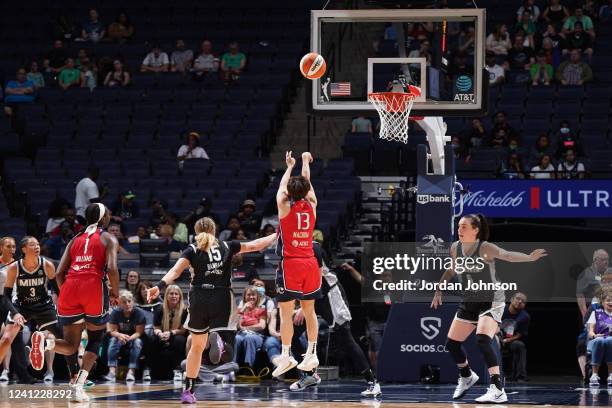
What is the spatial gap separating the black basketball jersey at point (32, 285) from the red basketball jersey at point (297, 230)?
333 cm

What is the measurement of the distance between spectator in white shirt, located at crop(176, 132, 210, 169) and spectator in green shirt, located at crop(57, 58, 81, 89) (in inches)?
142

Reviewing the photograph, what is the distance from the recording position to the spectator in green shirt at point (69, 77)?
24.2m

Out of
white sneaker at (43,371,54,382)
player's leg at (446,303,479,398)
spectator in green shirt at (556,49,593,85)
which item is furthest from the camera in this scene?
spectator in green shirt at (556,49,593,85)

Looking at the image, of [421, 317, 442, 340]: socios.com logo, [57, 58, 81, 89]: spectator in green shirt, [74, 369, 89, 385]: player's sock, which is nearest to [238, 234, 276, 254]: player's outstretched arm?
[74, 369, 89, 385]: player's sock

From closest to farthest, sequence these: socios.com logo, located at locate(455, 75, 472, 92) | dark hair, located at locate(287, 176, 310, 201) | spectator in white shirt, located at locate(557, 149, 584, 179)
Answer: dark hair, located at locate(287, 176, 310, 201)
socios.com logo, located at locate(455, 75, 472, 92)
spectator in white shirt, located at locate(557, 149, 584, 179)

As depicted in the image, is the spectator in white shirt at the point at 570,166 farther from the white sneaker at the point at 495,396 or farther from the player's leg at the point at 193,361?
the player's leg at the point at 193,361

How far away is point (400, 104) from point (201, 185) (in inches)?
296

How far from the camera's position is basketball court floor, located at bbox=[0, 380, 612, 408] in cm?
1200

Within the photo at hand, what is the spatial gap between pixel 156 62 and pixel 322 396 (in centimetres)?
1283

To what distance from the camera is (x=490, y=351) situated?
1204cm

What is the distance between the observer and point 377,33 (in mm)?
23938

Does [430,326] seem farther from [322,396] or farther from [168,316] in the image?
[168,316]

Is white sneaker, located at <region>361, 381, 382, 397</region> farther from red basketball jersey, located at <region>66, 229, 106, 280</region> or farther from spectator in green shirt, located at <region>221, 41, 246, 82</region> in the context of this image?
spectator in green shirt, located at <region>221, 41, 246, 82</region>

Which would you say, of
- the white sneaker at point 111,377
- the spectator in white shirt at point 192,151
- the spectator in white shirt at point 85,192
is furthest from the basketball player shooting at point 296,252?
the spectator in white shirt at point 192,151
